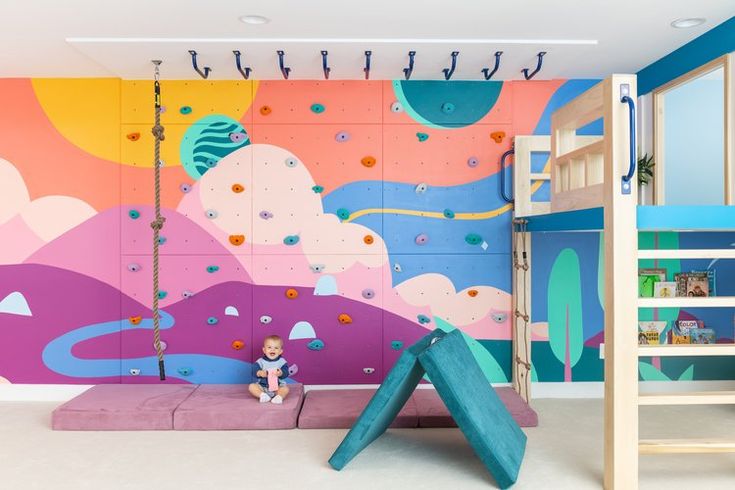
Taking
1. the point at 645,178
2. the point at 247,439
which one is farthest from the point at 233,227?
the point at 645,178

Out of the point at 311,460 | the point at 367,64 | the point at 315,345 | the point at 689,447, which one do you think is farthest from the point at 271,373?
the point at 689,447

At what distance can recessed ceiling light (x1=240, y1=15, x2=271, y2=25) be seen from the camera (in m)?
3.79

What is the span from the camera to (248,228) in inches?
200

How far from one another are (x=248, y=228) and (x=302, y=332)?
95 cm

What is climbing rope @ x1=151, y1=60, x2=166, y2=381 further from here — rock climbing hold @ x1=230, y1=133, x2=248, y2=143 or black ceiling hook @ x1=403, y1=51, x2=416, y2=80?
black ceiling hook @ x1=403, y1=51, x2=416, y2=80

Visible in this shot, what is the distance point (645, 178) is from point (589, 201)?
5.72 ft

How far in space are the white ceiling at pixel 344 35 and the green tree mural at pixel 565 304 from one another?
1.54m

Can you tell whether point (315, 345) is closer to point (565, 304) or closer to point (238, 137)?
point (238, 137)

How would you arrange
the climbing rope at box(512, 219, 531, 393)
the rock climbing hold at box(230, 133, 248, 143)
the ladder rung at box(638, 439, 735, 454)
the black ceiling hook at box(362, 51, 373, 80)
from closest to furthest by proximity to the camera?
the ladder rung at box(638, 439, 735, 454), the black ceiling hook at box(362, 51, 373, 80), the climbing rope at box(512, 219, 531, 393), the rock climbing hold at box(230, 133, 248, 143)

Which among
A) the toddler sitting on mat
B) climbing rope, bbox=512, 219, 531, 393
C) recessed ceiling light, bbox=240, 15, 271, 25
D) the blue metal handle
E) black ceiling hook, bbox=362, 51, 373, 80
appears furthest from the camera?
climbing rope, bbox=512, 219, 531, 393

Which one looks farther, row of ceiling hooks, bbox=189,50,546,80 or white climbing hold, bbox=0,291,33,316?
white climbing hold, bbox=0,291,33,316

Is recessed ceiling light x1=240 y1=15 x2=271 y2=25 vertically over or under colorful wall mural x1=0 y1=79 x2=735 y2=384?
over

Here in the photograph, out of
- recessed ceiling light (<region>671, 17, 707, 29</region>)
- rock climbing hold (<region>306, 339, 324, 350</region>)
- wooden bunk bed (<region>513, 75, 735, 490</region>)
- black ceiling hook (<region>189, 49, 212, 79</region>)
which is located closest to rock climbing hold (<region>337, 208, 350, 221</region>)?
rock climbing hold (<region>306, 339, 324, 350</region>)

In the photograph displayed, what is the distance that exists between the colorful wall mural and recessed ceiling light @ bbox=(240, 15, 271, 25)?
123cm
